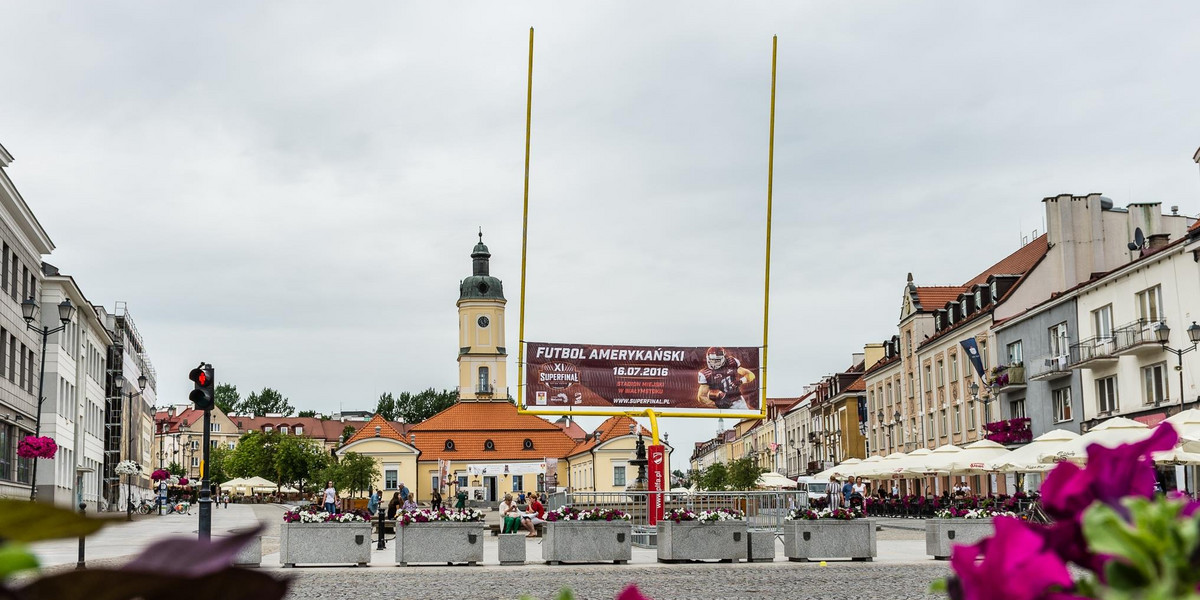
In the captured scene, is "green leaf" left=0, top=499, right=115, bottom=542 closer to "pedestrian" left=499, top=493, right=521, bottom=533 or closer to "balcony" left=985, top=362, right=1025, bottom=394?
"pedestrian" left=499, top=493, right=521, bottom=533

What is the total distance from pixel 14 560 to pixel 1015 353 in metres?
52.7

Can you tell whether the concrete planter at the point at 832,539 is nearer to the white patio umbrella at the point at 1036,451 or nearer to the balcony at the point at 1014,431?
the white patio umbrella at the point at 1036,451

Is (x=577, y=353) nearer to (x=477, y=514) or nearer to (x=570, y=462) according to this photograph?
(x=477, y=514)

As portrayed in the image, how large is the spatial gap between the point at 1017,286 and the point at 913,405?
14.5 metres

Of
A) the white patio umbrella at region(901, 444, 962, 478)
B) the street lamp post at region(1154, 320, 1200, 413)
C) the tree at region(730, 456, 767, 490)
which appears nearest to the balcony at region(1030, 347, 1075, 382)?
the street lamp post at region(1154, 320, 1200, 413)

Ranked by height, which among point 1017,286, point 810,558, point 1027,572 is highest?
point 1017,286

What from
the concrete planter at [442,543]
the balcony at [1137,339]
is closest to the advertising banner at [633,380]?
the concrete planter at [442,543]

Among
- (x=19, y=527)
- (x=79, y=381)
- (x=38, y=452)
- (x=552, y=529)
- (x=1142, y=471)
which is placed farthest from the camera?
(x=79, y=381)

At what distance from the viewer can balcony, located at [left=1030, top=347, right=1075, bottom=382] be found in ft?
144

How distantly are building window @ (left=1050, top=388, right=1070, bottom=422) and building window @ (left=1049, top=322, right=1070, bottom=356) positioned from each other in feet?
4.58

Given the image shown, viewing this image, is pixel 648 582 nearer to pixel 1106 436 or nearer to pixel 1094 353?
pixel 1106 436

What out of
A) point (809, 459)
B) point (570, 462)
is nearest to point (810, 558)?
point (809, 459)

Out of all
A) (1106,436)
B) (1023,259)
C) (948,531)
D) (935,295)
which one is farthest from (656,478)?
(935,295)

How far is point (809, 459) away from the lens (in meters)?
98.1
